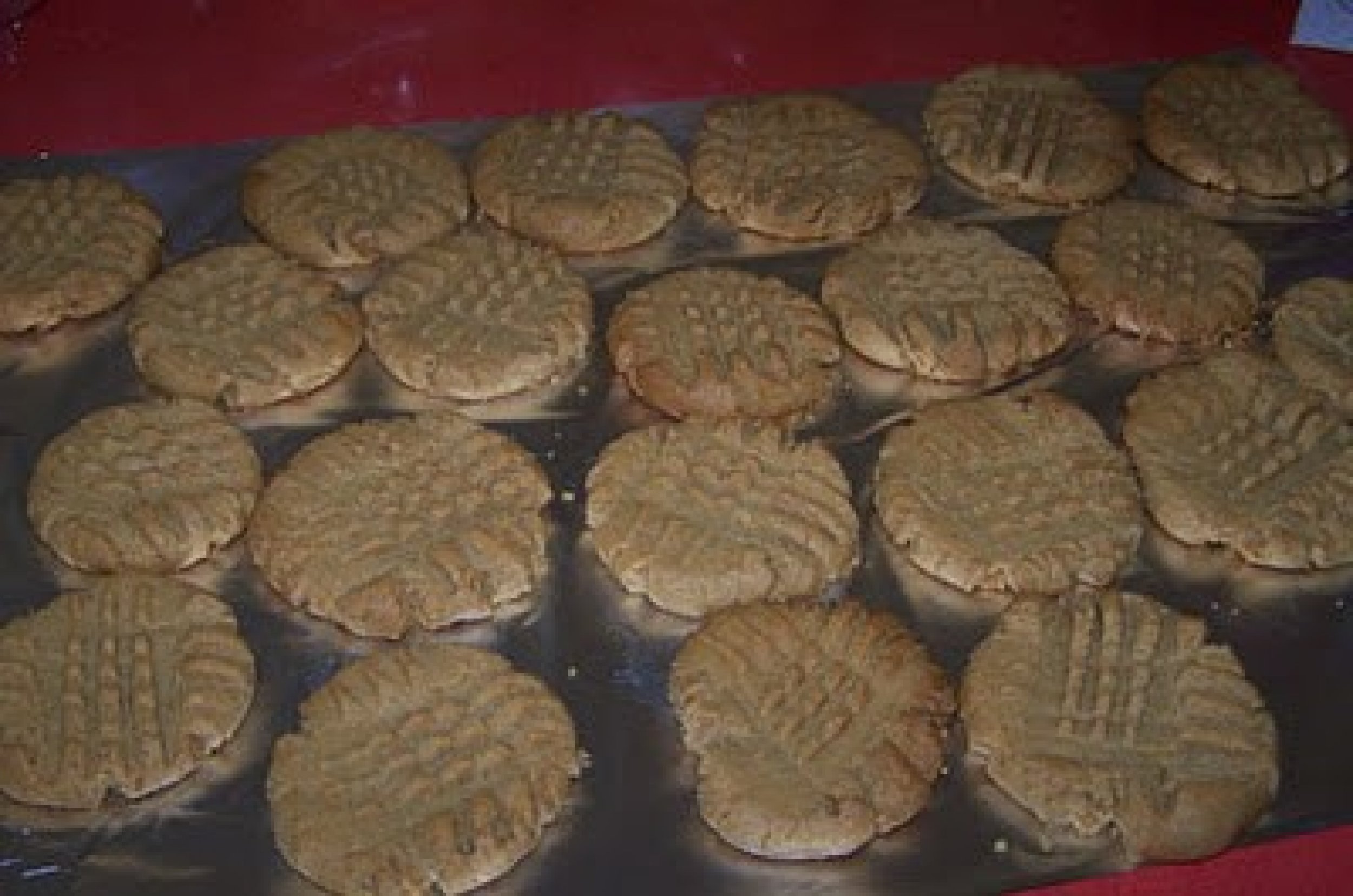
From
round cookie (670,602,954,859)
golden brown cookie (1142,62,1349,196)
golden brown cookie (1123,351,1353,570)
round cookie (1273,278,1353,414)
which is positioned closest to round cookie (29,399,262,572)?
round cookie (670,602,954,859)

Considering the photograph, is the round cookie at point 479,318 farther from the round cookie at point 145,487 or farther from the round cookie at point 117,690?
the round cookie at point 117,690

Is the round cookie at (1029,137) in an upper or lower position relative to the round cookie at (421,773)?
upper

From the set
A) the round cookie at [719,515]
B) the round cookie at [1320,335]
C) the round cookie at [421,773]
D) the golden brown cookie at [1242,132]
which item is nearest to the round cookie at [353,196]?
the round cookie at [719,515]

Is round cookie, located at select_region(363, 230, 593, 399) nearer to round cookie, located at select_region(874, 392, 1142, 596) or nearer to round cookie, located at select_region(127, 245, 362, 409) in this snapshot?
round cookie, located at select_region(127, 245, 362, 409)

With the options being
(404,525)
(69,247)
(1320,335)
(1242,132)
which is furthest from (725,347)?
(1242,132)

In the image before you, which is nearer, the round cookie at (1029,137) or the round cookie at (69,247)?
the round cookie at (69,247)

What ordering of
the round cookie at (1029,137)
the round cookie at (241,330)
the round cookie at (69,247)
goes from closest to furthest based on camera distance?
the round cookie at (241,330) → the round cookie at (69,247) → the round cookie at (1029,137)
